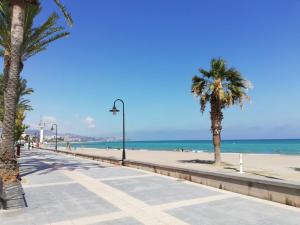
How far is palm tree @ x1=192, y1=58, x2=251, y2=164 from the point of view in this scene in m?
20.9

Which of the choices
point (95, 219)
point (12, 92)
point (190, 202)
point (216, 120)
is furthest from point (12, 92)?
point (216, 120)

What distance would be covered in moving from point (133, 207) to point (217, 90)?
14532 millimetres

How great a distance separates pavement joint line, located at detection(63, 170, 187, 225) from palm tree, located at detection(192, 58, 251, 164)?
12061mm

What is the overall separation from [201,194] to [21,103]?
127 ft

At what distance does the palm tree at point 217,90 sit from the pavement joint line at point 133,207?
12.1 metres

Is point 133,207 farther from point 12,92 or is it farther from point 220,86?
point 220,86

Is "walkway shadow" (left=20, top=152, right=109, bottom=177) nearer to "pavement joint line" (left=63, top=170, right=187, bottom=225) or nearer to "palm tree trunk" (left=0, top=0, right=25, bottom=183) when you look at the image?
"palm tree trunk" (left=0, top=0, right=25, bottom=183)

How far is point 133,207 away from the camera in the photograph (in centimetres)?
790

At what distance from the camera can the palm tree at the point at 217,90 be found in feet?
68.6

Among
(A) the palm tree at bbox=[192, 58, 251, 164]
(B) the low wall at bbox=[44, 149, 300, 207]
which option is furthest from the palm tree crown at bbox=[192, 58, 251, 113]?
(B) the low wall at bbox=[44, 149, 300, 207]

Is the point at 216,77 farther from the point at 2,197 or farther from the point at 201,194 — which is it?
the point at 2,197

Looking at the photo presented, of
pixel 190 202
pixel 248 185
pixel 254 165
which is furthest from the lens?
pixel 254 165

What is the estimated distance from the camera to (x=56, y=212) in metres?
7.46

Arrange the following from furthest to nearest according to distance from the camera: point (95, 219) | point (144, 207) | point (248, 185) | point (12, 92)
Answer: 1. point (12, 92)
2. point (248, 185)
3. point (144, 207)
4. point (95, 219)
